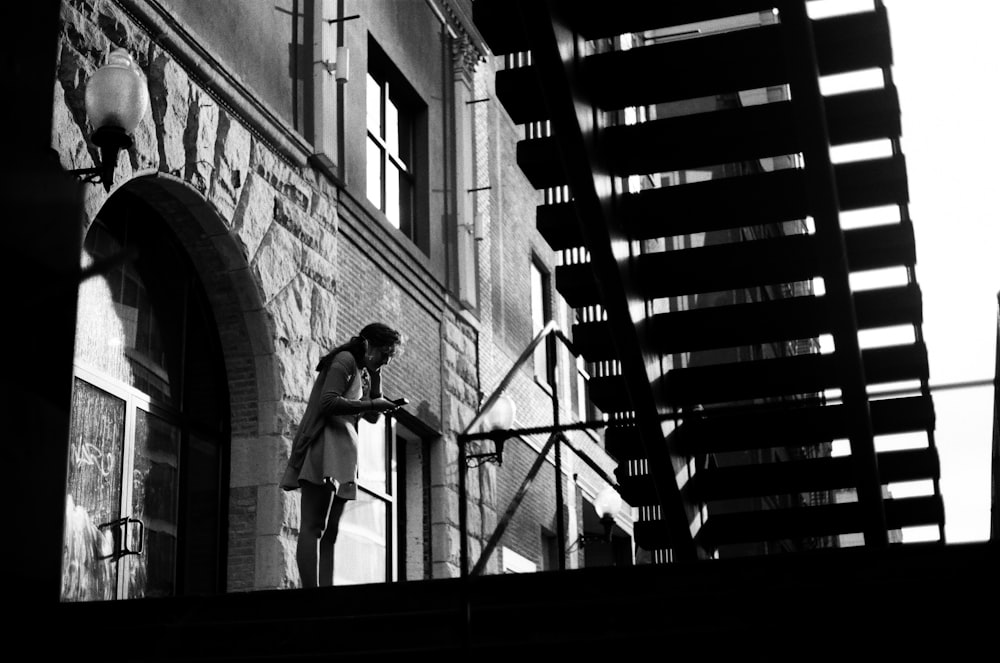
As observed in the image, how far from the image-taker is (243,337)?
10.6m

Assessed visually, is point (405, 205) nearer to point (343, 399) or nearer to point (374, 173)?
point (374, 173)

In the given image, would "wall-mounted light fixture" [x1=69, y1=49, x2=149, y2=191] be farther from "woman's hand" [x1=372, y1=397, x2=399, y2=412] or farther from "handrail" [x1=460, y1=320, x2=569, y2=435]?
"handrail" [x1=460, y1=320, x2=569, y2=435]

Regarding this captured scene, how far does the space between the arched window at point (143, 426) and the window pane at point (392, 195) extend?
442 cm

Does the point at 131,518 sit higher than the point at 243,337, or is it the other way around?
the point at 243,337

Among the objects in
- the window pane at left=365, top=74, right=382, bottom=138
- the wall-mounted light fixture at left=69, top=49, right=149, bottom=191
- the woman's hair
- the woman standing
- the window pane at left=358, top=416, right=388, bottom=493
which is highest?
the window pane at left=365, top=74, right=382, bottom=138

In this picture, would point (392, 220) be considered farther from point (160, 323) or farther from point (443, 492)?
point (160, 323)

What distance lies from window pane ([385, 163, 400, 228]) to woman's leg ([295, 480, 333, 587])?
6.97 m

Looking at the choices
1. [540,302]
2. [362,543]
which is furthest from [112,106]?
[540,302]

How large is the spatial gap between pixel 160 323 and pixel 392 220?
17.0 ft

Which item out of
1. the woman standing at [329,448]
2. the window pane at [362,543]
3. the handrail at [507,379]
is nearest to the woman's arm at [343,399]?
the woman standing at [329,448]

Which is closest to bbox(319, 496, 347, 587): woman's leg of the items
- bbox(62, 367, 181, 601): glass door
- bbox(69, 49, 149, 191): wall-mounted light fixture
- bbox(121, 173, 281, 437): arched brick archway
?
bbox(62, 367, 181, 601): glass door

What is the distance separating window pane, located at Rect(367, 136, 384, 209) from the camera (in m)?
14.1

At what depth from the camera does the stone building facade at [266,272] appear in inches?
362

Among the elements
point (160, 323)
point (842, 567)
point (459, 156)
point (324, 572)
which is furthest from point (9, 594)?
point (459, 156)
